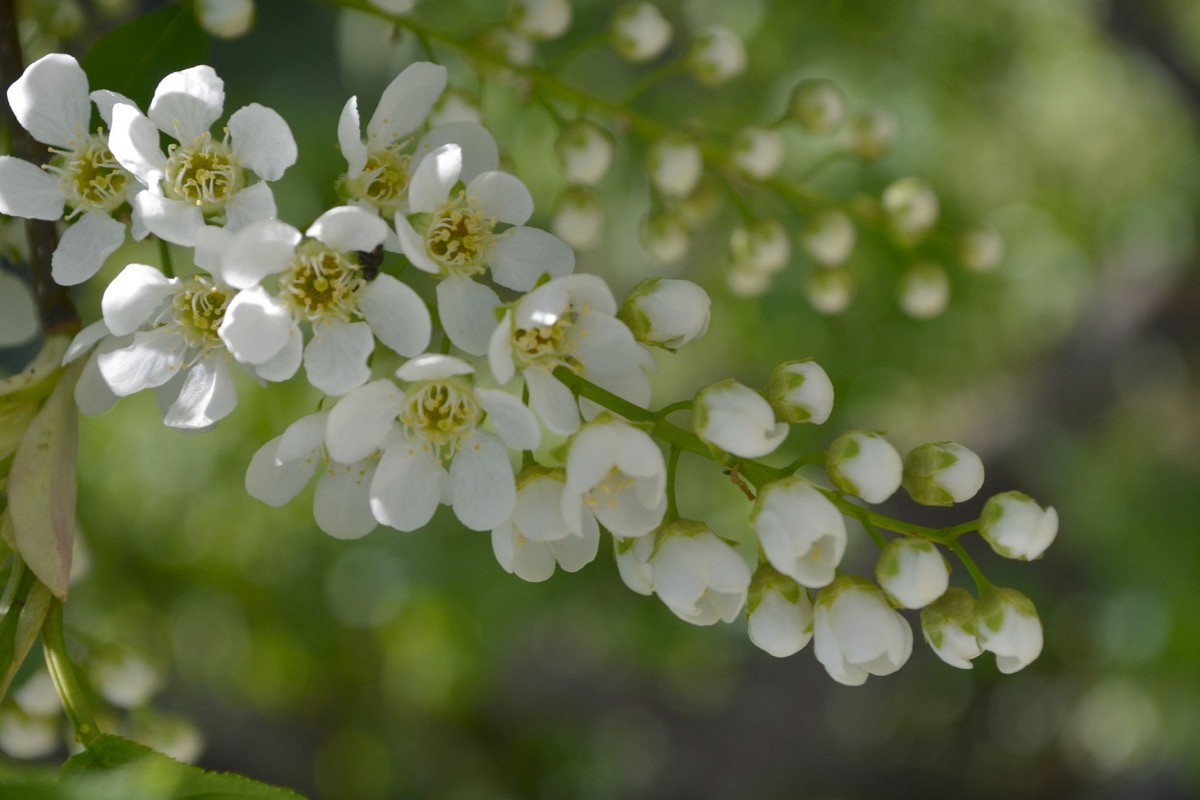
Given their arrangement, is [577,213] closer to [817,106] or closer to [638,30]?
[638,30]

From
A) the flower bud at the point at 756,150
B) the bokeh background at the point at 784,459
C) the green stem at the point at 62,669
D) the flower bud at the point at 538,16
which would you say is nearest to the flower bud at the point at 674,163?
the flower bud at the point at 756,150

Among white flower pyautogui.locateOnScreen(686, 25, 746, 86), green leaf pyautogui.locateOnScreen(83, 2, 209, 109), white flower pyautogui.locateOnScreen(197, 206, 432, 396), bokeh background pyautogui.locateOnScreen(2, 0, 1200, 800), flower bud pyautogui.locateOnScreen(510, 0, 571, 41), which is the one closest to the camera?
white flower pyautogui.locateOnScreen(197, 206, 432, 396)

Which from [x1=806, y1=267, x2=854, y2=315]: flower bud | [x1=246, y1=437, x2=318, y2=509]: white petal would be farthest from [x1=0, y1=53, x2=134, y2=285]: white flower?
[x1=806, y1=267, x2=854, y2=315]: flower bud

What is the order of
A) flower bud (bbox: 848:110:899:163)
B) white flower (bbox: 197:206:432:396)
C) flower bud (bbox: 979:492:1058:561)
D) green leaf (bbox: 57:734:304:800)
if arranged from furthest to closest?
flower bud (bbox: 848:110:899:163) → flower bud (bbox: 979:492:1058:561) → white flower (bbox: 197:206:432:396) → green leaf (bbox: 57:734:304:800)

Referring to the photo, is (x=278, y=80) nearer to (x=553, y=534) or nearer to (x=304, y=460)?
(x=304, y=460)

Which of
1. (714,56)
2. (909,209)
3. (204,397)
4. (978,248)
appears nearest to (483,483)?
(204,397)

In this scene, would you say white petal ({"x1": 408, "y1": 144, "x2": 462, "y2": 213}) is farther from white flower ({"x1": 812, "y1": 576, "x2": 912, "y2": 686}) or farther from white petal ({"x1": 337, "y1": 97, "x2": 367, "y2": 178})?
white flower ({"x1": 812, "y1": 576, "x2": 912, "y2": 686})

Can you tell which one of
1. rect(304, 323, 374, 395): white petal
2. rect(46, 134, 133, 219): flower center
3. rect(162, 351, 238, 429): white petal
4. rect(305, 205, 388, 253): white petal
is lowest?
rect(162, 351, 238, 429): white petal
